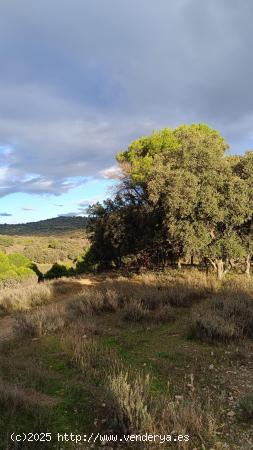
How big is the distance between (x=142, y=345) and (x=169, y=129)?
18900mm

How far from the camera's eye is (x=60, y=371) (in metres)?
6.56

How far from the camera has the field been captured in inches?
176

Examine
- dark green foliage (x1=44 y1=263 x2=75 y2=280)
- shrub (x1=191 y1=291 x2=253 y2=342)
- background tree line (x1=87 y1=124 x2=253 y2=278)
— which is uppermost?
background tree line (x1=87 y1=124 x2=253 y2=278)

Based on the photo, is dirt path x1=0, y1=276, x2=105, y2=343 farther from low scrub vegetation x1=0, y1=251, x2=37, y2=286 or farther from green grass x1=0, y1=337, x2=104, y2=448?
low scrub vegetation x1=0, y1=251, x2=37, y2=286

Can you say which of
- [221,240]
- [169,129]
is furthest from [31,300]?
[169,129]

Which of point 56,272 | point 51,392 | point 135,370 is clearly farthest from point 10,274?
point 51,392

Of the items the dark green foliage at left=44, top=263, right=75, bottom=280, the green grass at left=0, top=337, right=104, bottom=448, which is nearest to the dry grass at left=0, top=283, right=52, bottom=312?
the green grass at left=0, top=337, right=104, bottom=448

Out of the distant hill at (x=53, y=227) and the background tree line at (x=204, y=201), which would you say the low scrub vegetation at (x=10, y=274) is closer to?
the background tree line at (x=204, y=201)

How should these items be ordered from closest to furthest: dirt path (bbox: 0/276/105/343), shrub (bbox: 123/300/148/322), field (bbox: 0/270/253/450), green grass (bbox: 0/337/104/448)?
field (bbox: 0/270/253/450), green grass (bbox: 0/337/104/448), dirt path (bbox: 0/276/105/343), shrub (bbox: 123/300/148/322)

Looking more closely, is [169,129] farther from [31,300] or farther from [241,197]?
[31,300]

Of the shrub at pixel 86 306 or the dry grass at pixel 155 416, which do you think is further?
the shrub at pixel 86 306

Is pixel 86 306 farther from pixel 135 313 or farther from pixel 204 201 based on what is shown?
pixel 204 201

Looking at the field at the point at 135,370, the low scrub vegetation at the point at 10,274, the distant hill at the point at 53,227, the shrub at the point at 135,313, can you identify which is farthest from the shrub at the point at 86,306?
the distant hill at the point at 53,227

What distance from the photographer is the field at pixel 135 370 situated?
4.47m
